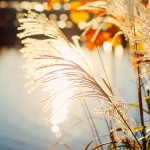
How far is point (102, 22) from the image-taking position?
2.79m

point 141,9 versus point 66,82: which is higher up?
point 141,9

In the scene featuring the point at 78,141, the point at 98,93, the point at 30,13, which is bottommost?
the point at 78,141

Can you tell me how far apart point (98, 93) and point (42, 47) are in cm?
43

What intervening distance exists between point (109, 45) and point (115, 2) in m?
0.76

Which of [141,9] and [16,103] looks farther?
[16,103]

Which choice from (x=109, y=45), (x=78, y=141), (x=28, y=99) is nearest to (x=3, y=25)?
(x=28, y=99)

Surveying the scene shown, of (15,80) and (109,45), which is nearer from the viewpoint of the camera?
(109,45)

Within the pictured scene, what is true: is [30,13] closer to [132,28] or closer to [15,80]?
[132,28]

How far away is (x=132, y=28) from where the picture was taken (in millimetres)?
2232

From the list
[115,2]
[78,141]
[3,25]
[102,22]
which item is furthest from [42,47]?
[3,25]

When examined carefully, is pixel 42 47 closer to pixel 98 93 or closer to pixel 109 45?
pixel 98 93

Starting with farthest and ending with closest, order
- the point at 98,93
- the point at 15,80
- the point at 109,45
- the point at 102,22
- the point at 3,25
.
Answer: the point at 3,25 < the point at 15,80 < the point at 109,45 < the point at 102,22 < the point at 98,93

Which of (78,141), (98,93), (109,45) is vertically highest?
(109,45)

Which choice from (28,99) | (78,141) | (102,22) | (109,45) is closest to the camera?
(102,22)
